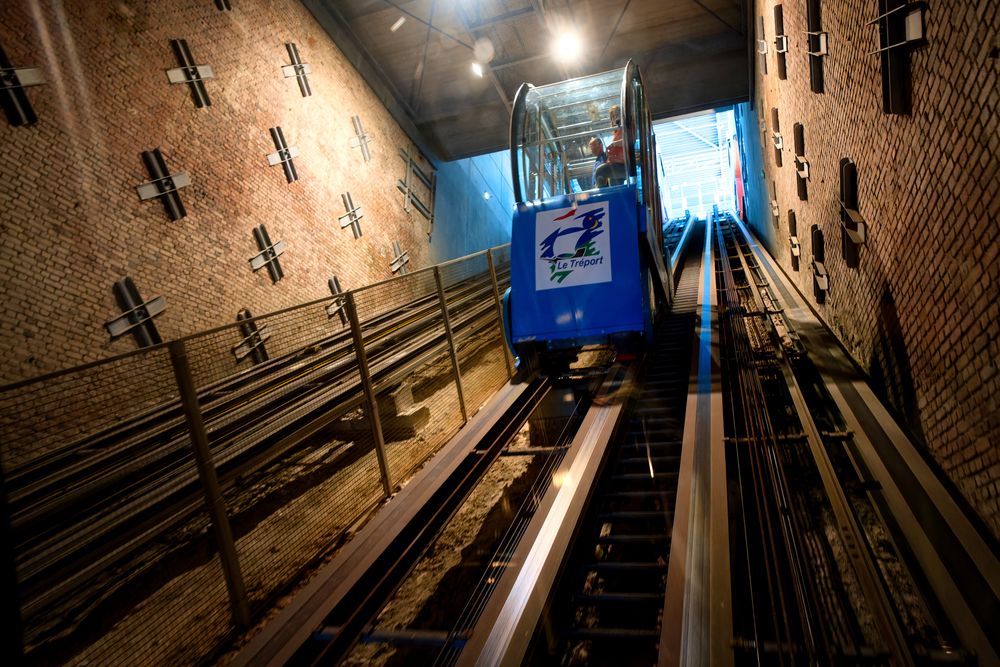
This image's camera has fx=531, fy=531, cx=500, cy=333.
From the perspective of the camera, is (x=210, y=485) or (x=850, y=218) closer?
(x=210, y=485)

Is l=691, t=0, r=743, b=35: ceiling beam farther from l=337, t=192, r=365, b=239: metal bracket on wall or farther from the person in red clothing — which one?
l=337, t=192, r=365, b=239: metal bracket on wall

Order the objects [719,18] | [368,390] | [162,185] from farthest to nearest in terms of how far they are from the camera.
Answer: [719,18] < [162,185] < [368,390]

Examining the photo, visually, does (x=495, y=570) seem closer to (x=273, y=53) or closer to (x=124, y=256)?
(x=124, y=256)

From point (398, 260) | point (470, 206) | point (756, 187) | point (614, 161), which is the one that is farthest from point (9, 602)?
point (470, 206)

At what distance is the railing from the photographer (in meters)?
2.90

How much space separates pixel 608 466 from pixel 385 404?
2.95 metres

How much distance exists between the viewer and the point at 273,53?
27.2 feet

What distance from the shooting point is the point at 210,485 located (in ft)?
9.56

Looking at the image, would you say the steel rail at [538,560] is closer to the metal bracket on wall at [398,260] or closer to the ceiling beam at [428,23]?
the metal bracket on wall at [398,260]

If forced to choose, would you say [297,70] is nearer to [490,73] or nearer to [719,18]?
[490,73]

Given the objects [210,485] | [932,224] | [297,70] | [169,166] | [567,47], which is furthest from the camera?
[567,47]

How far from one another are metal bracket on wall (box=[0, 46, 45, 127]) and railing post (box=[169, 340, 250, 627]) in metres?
4.04

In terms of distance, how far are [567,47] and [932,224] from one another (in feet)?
27.6

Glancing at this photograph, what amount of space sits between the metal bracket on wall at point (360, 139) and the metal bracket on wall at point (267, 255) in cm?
311
